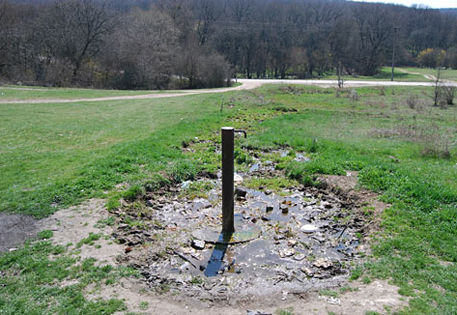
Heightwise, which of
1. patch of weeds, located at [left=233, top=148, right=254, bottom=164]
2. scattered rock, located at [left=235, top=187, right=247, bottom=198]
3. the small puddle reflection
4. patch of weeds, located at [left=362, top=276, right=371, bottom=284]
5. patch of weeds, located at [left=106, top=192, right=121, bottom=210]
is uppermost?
patch of weeds, located at [left=233, top=148, right=254, bottom=164]

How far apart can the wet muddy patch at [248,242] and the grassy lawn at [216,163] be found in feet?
1.56

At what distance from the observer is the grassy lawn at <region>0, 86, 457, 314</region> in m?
4.44

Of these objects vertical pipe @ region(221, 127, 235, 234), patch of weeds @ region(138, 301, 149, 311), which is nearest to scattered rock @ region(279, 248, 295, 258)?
vertical pipe @ region(221, 127, 235, 234)

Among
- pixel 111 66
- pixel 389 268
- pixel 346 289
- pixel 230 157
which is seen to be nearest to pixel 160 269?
pixel 230 157

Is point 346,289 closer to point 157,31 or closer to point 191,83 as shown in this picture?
point 191,83

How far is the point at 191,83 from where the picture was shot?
36281 millimetres

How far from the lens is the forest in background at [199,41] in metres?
36.8

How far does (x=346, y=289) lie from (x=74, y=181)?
216 inches

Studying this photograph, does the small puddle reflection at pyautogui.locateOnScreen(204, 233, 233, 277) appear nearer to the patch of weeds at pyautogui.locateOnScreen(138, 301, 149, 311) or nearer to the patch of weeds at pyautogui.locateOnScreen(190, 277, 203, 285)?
the patch of weeds at pyautogui.locateOnScreen(190, 277, 203, 285)

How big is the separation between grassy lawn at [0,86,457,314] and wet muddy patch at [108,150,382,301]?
475mm

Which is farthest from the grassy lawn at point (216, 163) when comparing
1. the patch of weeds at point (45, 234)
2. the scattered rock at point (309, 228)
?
the scattered rock at point (309, 228)

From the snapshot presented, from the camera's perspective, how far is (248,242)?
5.70 meters

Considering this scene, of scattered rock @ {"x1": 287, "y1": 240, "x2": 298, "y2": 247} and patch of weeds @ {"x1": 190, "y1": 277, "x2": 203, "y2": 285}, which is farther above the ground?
scattered rock @ {"x1": 287, "y1": 240, "x2": 298, "y2": 247}

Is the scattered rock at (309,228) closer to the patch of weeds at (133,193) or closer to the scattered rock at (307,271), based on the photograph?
the scattered rock at (307,271)
